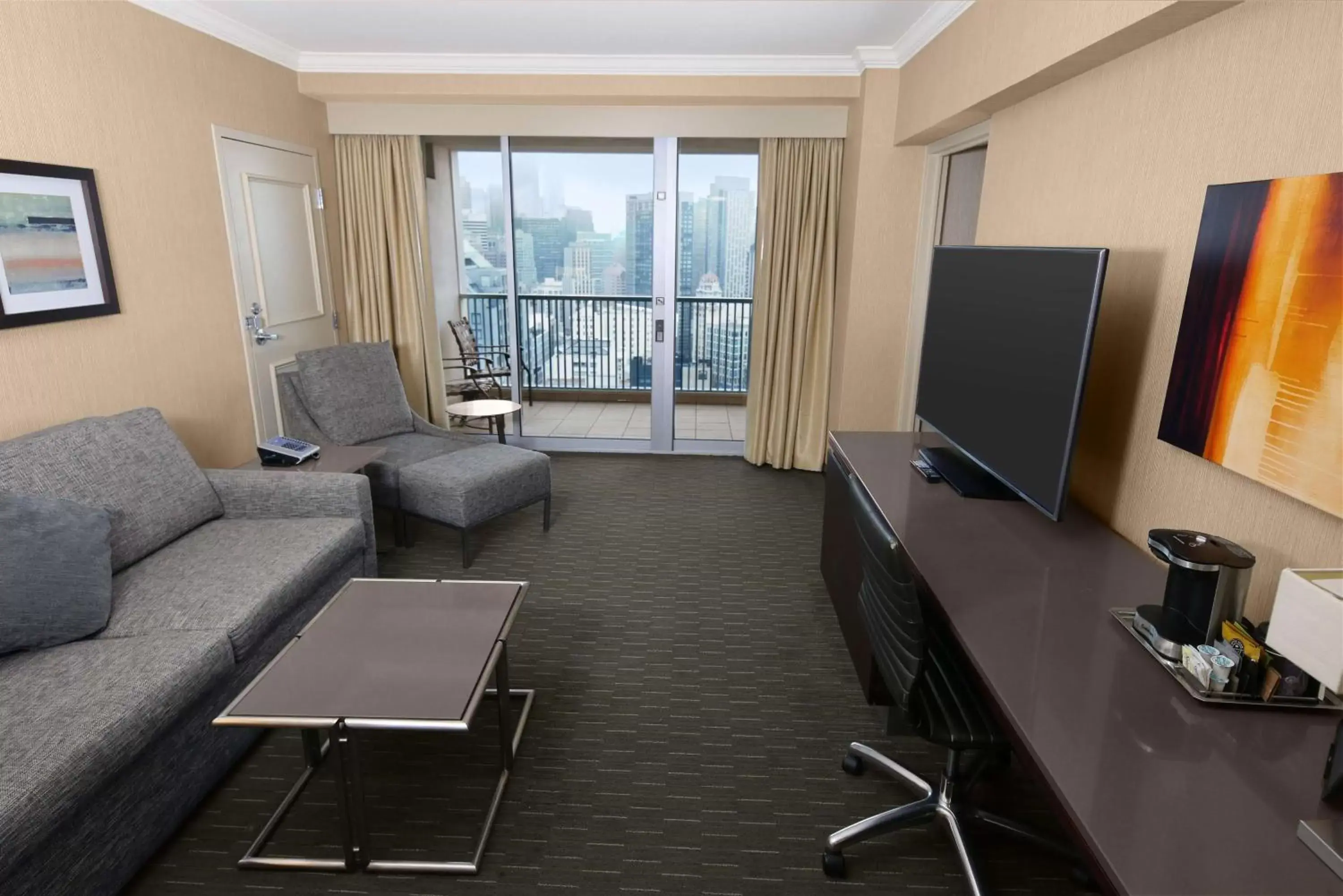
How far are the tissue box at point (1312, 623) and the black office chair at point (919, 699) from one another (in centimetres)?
59

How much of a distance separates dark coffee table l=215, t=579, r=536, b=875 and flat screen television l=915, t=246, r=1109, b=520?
58.5 inches

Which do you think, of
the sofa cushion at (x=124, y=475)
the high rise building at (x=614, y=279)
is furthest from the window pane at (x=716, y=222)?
the sofa cushion at (x=124, y=475)

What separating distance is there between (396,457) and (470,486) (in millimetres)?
572

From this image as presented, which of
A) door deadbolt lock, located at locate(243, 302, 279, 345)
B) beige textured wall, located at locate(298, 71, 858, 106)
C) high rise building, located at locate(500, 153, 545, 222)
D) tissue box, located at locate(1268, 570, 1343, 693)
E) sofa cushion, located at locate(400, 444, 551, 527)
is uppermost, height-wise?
beige textured wall, located at locate(298, 71, 858, 106)

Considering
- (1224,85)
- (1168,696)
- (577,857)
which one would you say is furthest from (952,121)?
(577,857)

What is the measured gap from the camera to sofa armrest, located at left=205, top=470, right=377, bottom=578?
9.09 feet

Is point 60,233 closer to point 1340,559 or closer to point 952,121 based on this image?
point 952,121

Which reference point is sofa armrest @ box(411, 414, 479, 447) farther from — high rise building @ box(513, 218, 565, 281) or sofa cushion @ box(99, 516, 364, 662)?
high rise building @ box(513, 218, 565, 281)

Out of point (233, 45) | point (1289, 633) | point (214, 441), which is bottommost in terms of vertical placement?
point (214, 441)

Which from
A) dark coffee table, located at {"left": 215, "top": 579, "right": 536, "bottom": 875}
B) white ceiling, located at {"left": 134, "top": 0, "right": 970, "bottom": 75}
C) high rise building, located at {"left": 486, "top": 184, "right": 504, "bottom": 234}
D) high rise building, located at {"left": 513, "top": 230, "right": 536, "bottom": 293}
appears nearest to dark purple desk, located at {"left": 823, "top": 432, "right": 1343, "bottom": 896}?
dark coffee table, located at {"left": 215, "top": 579, "right": 536, "bottom": 875}

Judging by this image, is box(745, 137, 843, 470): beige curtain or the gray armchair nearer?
the gray armchair

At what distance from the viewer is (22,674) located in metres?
1.75

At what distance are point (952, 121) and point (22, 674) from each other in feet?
11.9

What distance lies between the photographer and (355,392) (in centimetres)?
384
